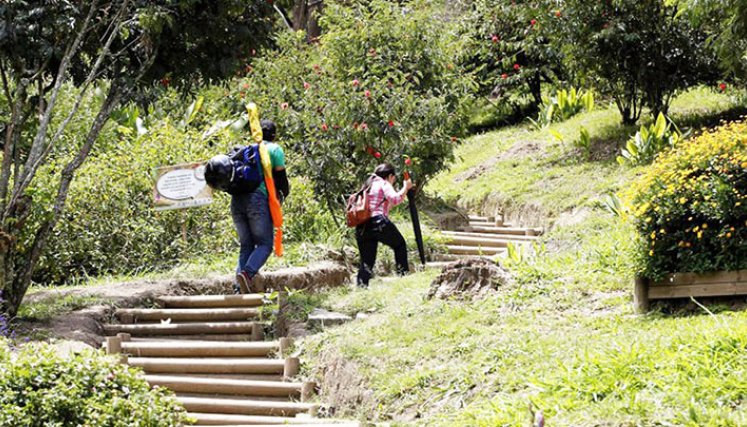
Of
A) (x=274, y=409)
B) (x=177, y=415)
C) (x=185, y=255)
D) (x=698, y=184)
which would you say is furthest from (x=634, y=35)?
(x=177, y=415)

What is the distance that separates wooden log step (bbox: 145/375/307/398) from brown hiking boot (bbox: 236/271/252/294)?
1.68 meters

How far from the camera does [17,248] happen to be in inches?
449

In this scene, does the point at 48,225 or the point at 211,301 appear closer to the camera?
the point at 48,225

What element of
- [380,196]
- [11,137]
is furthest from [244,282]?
[11,137]

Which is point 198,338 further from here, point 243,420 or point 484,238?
point 484,238

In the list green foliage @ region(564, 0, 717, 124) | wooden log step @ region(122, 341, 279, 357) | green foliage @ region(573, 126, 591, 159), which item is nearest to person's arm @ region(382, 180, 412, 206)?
wooden log step @ region(122, 341, 279, 357)

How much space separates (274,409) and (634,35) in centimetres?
980

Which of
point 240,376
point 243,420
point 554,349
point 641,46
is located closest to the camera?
point 554,349

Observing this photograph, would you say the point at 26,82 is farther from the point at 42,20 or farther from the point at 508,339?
the point at 508,339

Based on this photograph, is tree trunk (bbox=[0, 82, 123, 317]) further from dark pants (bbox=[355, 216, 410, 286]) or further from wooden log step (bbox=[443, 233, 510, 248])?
wooden log step (bbox=[443, 233, 510, 248])

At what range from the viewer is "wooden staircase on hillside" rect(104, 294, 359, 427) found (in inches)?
356

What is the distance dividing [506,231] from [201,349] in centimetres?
665

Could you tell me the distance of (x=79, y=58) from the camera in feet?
40.3

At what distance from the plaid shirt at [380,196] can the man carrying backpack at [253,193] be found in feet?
3.80
